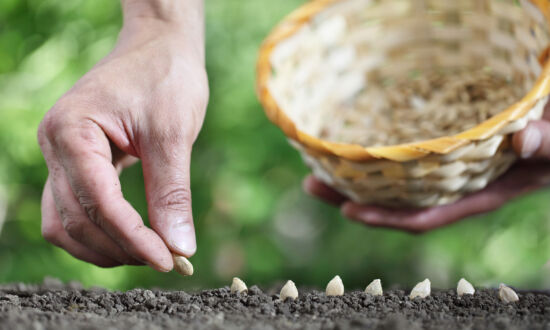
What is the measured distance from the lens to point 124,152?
897 millimetres

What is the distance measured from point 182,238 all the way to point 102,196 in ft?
0.39

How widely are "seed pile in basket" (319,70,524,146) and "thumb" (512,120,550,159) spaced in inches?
5.2

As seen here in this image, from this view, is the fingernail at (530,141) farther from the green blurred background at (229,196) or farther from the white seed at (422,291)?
the green blurred background at (229,196)

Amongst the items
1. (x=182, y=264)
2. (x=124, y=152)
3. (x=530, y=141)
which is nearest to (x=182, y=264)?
(x=182, y=264)

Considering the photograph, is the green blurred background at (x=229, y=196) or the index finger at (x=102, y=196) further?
the green blurred background at (x=229, y=196)

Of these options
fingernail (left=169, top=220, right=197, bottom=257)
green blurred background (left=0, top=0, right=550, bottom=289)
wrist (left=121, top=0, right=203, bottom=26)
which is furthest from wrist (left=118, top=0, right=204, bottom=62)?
green blurred background (left=0, top=0, right=550, bottom=289)

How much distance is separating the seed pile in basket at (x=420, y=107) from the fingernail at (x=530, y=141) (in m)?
0.14

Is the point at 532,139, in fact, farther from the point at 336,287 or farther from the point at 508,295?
the point at 336,287

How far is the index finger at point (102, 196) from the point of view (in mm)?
755

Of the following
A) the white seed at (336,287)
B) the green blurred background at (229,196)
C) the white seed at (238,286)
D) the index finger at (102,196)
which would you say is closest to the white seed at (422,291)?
the white seed at (336,287)

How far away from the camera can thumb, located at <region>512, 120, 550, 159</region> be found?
95cm

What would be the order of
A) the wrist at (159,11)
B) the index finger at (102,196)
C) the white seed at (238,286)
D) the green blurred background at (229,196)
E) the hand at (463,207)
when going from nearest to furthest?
the index finger at (102,196)
the white seed at (238,286)
the wrist at (159,11)
the hand at (463,207)
the green blurred background at (229,196)

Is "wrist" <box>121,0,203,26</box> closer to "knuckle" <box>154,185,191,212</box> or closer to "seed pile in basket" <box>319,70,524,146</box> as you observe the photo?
"knuckle" <box>154,185,191,212</box>

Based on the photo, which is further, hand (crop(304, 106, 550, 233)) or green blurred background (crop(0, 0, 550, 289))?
green blurred background (crop(0, 0, 550, 289))
